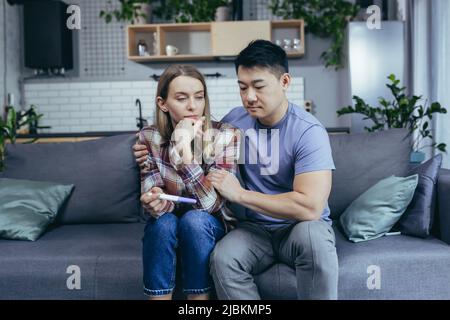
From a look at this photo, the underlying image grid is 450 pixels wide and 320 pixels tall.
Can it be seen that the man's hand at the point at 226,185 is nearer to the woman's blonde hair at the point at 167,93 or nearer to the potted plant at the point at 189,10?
the woman's blonde hair at the point at 167,93

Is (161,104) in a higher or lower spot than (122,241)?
higher

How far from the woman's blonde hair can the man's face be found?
0.54 feet

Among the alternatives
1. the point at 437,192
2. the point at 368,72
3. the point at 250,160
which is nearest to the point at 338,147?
the point at 437,192

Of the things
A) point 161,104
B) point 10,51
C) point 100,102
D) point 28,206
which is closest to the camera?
point 161,104

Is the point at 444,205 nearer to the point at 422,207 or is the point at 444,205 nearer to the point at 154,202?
the point at 422,207

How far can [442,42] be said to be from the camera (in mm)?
3656

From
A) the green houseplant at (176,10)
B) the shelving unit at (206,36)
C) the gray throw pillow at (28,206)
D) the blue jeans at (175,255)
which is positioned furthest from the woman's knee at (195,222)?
the green houseplant at (176,10)

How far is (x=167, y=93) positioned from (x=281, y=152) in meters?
0.47

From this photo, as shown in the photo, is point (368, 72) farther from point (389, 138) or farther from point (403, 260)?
point (403, 260)

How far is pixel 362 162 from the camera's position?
217 cm

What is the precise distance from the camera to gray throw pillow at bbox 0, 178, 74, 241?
6.53 feet

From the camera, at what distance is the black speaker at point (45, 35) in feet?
15.7

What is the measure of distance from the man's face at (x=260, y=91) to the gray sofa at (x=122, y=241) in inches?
20.8

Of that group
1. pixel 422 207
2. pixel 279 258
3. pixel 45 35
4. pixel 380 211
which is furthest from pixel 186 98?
pixel 45 35
